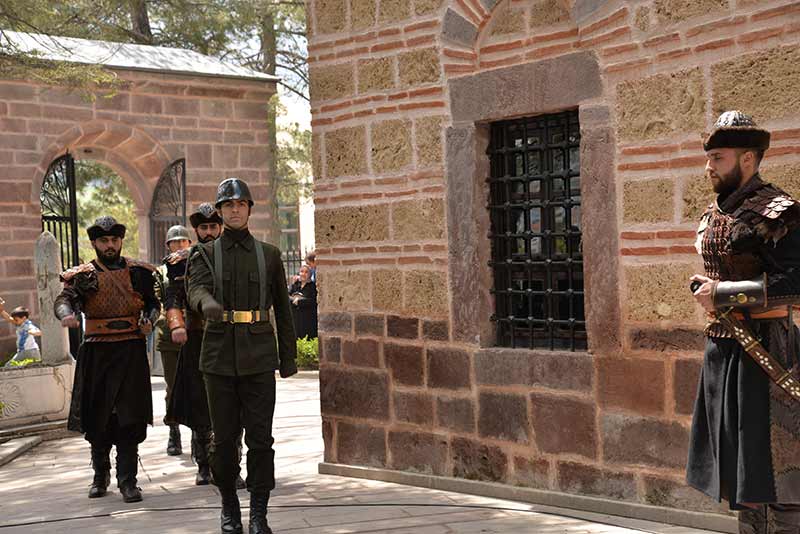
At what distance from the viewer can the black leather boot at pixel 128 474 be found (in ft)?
23.9

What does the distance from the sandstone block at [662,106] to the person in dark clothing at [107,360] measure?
3431 millimetres

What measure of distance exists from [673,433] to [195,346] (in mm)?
3305

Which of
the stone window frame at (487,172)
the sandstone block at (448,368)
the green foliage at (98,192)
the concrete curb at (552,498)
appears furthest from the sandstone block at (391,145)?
the green foliage at (98,192)

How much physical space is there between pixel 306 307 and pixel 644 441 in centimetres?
1035

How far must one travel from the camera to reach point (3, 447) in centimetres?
984

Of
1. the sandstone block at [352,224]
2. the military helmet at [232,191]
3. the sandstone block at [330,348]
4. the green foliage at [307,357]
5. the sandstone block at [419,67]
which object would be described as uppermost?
the sandstone block at [419,67]

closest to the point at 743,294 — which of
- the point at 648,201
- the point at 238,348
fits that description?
the point at 648,201

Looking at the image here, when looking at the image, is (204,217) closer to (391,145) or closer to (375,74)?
(391,145)

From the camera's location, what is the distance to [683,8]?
19.2ft

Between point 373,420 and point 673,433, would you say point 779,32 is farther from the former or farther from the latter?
point 373,420

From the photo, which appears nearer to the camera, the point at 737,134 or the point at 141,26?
the point at 737,134

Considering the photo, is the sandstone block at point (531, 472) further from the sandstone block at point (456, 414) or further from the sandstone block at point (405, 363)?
the sandstone block at point (405, 363)

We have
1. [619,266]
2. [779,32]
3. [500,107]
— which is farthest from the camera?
[500,107]

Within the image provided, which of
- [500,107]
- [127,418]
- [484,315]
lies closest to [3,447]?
[127,418]
